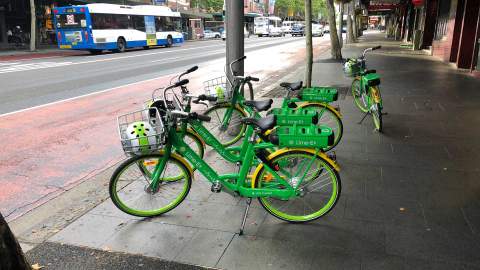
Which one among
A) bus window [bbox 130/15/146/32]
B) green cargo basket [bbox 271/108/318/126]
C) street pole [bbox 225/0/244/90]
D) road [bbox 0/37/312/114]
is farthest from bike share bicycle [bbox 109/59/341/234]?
bus window [bbox 130/15/146/32]

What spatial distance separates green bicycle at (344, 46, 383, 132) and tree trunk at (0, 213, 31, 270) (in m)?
5.22

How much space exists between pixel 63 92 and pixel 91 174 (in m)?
6.80

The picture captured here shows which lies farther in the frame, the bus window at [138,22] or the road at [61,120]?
the bus window at [138,22]

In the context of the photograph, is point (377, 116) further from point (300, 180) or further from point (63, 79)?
point (63, 79)

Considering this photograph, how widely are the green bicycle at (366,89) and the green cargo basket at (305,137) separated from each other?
3214mm

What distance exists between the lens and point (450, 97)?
29.6 ft

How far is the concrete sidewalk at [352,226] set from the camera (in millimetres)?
3172

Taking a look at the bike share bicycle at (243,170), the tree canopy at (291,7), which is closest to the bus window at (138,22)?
the bike share bicycle at (243,170)

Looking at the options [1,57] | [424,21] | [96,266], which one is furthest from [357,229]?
[1,57]

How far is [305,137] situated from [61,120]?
625 centimetres

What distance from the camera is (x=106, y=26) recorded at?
24.8 metres

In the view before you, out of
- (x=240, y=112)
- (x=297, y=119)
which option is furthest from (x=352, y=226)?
(x=240, y=112)

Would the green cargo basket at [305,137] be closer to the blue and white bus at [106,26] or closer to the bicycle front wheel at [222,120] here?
the bicycle front wheel at [222,120]

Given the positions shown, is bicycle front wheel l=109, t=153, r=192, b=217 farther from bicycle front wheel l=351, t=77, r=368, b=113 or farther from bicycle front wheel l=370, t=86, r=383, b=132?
bicycle front wheel l=351, t=77, r=368, b=113
